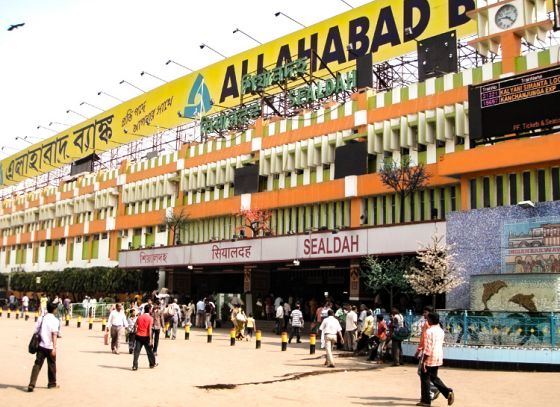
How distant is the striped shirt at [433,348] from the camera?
11938 millimetres

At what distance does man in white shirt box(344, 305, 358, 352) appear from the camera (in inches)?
917

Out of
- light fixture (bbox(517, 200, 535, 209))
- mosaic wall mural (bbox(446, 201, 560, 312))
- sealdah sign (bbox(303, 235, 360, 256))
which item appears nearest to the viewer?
mosaic wall mural (bbox(446, 201, 560, 312))

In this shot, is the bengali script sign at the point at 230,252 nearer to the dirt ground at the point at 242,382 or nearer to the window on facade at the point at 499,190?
the dirt ground at the point at 242,382

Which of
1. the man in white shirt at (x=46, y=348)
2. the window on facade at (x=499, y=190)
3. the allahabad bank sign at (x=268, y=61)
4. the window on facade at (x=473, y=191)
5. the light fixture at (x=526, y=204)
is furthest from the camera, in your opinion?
the allahabad bank sign at (x=268, y=61)

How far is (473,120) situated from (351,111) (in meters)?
11.2

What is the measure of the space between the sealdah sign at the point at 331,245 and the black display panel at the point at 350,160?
450 cm

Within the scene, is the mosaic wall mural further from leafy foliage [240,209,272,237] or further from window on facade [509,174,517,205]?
leafy foliage [240,209,272,237]

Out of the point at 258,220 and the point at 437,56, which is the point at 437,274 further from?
the point at 258,220

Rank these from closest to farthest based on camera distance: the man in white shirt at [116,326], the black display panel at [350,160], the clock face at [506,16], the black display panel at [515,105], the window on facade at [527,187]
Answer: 1. the man in white shirt at [116,326]
2. the black display panel at [515,105]
3. the window on facade at [527,187]
4. the clock face at [506,16]
5. the black display panel at [350,160]

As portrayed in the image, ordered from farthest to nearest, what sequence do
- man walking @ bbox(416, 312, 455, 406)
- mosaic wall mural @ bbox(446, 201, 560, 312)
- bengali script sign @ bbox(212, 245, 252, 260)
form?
1. bengali script sign @ bbox(212, 245, 252, 260)
2. mosaic wall mural @ bbox(446, 201, 560, 312)
3. man walking @ bbox(416, 312, 455, 406)

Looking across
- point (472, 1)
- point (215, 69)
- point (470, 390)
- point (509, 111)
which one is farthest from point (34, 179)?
point (470, 390)

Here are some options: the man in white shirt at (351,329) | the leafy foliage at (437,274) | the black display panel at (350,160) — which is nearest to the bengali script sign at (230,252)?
the black display panel at (350,160)

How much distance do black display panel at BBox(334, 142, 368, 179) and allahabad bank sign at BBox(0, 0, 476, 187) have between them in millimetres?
5921

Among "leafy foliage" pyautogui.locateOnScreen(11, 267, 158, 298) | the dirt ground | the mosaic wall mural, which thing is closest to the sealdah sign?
the mosaic wall mural
